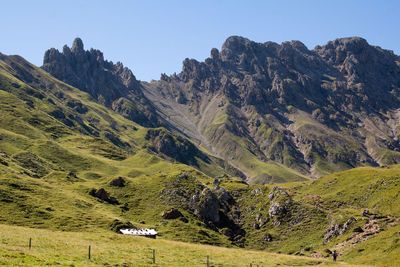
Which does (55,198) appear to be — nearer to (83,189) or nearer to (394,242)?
(83,189)

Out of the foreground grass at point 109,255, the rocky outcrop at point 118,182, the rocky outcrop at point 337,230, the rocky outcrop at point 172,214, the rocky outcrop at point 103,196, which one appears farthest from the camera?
the rocky outcrop at point 118,182

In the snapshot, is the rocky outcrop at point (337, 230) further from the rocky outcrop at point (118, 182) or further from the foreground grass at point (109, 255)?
the rocky outcrop at point (118, 182)

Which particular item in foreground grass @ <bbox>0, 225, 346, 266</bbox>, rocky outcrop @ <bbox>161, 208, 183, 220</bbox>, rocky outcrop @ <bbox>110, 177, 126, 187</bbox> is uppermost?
rocky outcrop @ <bbox>110, 177, 126, 187</bbox>

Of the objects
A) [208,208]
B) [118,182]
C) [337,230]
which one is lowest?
[337,230]

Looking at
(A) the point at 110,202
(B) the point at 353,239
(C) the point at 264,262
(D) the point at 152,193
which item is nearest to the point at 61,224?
(A) the point at 110,202

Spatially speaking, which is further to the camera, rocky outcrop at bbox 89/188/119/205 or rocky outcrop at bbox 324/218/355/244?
rocky outcrop at bbox 89/188/119/205

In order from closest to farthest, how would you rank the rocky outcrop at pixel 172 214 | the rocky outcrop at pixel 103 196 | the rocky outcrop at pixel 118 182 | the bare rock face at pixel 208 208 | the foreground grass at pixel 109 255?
1. the foreground grass at pixel 109 255
2. the rocky outcrop at pixel 172 214
3. the bare rock face at pixel 208 208
4. the rocky outcrop at pixel 103 196
5. the rocky outcrop at pixel 118 182

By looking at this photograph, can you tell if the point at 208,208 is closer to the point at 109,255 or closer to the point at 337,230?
the point at 337,230

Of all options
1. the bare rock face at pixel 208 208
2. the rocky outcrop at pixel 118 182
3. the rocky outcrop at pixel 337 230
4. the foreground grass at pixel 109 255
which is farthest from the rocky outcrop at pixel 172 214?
the rocky outcrop at pixel 337 230

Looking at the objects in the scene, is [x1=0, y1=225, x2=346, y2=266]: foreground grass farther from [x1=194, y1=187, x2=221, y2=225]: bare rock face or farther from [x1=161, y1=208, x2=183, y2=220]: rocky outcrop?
[x1=194, y1=187, x2=221, y2=225]: bare rock face

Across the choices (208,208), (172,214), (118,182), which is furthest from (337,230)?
(118,182)

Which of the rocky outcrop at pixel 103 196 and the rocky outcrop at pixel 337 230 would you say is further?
the rocky outcrop at pixel 103 196

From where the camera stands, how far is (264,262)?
183 ft

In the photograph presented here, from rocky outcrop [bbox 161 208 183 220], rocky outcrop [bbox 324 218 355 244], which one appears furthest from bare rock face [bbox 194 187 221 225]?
rocky outcrop [bbox 324 218 355 244]
